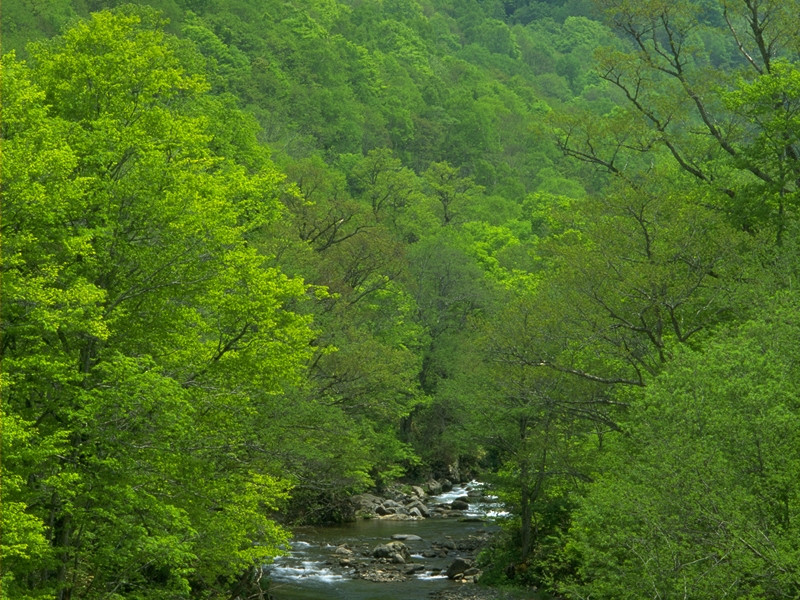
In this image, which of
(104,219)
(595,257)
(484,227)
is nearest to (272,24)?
(484,227)

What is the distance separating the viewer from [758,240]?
846 inches

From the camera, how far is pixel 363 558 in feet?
99.5

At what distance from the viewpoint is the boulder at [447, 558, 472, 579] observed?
92.8 ft

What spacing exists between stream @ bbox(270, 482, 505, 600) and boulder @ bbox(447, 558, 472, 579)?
248 millimetres

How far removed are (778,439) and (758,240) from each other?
8618 mm

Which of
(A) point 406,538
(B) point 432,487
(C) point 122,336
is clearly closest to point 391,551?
(A) point 406,538

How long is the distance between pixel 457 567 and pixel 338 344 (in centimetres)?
884

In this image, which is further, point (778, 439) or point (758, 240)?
point (758, 240)

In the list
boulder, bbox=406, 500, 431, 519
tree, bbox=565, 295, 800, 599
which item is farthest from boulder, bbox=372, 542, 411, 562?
tree, bbox=565, 295, 800, 599

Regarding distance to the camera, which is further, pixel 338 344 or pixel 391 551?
pixel 338 344

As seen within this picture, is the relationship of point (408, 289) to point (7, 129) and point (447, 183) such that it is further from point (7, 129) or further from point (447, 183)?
point (7, 129)

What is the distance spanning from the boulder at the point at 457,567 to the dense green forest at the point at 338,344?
0.98 meters

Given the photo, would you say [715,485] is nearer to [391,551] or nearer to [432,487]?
[391,551]

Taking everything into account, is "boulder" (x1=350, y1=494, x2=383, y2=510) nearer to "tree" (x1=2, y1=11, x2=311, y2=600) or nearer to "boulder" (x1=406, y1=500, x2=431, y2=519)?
"boulder" (x1=406, y1=500, x2=431, y2=519)
